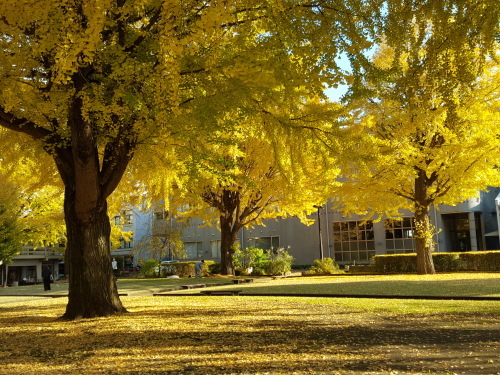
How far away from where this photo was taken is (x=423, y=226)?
22438 millimetres

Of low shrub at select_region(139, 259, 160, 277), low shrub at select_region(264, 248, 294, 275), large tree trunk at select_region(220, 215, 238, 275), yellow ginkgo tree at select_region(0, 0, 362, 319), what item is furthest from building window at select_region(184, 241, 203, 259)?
yellow ginkgo tree at select_region(0, 0, 362, 319)

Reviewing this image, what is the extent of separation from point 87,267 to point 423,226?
55.3ft

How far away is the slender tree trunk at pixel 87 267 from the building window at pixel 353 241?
32.7 meters

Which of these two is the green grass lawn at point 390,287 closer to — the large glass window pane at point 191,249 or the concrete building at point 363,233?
the concrete building at point 363,233

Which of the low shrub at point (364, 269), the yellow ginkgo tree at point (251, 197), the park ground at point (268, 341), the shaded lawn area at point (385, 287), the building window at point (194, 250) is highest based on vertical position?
the yellow ginkgo tree at point (251, 197)

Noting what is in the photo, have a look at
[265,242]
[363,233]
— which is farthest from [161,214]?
[363,233]

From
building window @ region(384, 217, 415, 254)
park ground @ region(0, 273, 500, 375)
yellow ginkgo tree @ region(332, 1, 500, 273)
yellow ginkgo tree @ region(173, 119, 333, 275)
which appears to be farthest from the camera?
building window @ region(384, 217, 415, 254)

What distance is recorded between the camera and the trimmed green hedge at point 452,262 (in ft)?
81.3

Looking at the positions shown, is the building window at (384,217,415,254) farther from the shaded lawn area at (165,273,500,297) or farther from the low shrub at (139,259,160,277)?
the shaded lawn area at (165,273,500,297)

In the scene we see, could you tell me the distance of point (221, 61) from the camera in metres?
8.38

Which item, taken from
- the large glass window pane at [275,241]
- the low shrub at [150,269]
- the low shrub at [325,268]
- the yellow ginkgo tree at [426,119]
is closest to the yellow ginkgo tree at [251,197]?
the yellow ginkgo tree at [426,119]

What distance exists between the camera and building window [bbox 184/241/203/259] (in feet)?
168

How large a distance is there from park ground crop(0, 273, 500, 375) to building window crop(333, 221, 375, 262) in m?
30.4

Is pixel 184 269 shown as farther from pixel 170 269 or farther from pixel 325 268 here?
pixel 325 268
